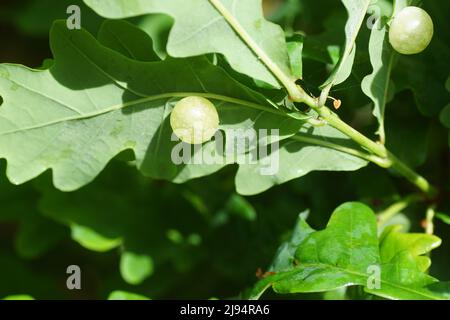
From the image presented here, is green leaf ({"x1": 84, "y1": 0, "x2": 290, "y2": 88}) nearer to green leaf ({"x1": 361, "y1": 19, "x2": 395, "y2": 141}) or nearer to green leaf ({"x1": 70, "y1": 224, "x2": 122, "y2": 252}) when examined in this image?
green leaf ({"x1": 361, "y1": 19, "x2": 395, "y2": 141})

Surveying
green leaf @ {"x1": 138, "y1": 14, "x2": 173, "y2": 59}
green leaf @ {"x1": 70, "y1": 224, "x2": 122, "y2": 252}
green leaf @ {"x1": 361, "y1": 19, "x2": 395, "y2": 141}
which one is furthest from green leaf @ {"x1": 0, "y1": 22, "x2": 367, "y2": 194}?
green leaf @ {"x1": 138, "y1": 14, "x2": 173, "y2": 59}

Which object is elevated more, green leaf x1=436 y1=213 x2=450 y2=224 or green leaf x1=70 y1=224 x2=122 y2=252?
green leaf x1=70 y1=224 x2=122 y2=252

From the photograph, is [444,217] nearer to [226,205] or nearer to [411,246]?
[411,246]

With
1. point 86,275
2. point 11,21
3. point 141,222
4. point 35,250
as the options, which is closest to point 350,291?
point 141,222

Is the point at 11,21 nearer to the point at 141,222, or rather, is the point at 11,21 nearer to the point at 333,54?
the point at 141,222

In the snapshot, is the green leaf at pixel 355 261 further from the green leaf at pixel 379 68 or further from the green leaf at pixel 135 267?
the green leaf at pixel 135 267

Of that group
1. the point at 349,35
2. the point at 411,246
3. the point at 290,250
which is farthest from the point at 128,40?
the point at 411,246
